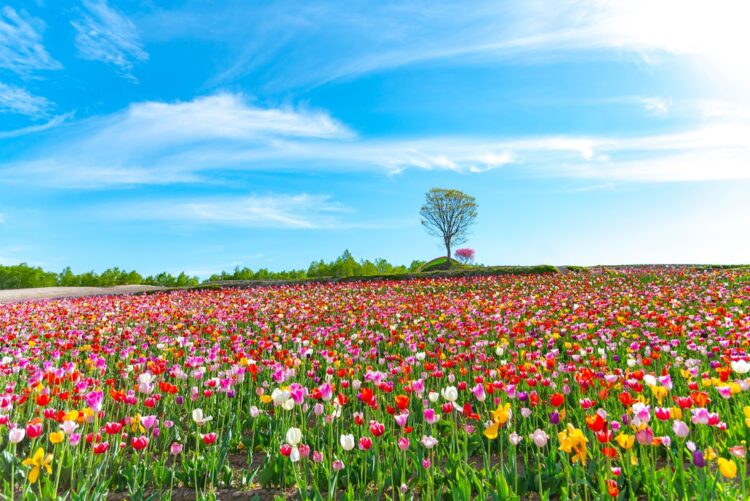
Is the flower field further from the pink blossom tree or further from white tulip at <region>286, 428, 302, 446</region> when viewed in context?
the pink blossom tree

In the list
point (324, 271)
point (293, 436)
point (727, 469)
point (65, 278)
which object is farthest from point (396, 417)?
point (65, 278)

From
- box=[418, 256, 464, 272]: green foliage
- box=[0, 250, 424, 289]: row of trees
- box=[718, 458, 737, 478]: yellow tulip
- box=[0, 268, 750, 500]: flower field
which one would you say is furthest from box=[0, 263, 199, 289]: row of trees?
box=[718, 458, 737, 478]: yellow tulip

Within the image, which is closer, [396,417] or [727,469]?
[727,469]

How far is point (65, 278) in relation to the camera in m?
44.2

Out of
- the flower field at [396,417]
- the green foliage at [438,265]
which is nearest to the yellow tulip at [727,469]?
the flower field at [396,417]

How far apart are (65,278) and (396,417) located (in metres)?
50.0

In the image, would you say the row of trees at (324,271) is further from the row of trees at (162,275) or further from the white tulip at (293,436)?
the white tulip at (293,436)

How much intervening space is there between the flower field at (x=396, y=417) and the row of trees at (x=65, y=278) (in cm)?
3596

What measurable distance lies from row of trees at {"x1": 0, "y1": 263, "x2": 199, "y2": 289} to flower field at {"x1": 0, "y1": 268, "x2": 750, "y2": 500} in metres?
36.0

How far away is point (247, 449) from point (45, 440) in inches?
81.7

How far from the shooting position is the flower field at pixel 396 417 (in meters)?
3.40

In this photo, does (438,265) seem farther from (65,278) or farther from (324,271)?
(65,278)

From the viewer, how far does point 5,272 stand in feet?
146

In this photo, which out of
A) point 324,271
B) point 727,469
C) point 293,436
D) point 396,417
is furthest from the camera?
point 324,271
